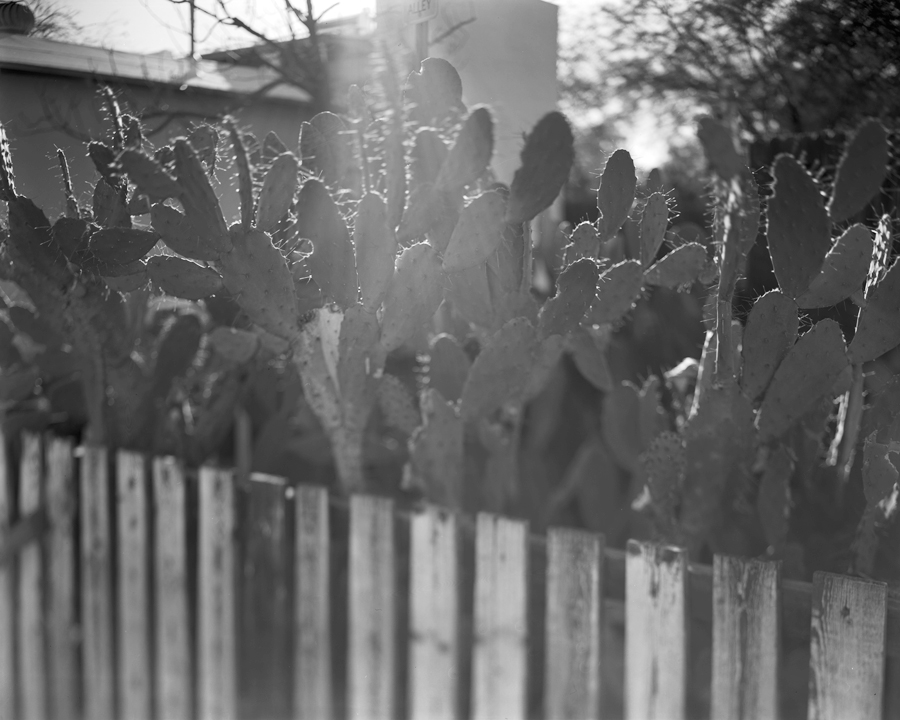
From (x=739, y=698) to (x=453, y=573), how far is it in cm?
49

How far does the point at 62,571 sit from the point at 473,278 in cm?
126

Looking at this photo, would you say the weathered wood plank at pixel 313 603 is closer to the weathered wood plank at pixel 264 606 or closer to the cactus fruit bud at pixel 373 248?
the weathered wood plank at pixel 264 606

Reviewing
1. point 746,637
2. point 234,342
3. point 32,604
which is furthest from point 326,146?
point 32,604

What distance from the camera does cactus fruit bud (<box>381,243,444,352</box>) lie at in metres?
1.30

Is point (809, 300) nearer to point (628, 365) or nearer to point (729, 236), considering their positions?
point (729, 236)

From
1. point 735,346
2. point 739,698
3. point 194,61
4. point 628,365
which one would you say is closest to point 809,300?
point 735,346

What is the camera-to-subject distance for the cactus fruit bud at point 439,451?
59.3 inches

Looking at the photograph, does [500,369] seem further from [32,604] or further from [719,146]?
[32,604]

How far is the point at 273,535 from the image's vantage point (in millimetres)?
1708

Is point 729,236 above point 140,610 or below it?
above

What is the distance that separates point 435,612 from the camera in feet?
4.98

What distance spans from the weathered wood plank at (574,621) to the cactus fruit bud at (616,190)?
487 millimetres

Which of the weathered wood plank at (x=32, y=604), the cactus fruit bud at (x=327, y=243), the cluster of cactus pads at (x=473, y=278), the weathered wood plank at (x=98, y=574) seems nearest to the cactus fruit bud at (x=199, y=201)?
the cluster of cactus pads at (x=473, y=278)

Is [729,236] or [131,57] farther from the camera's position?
[131,57]
